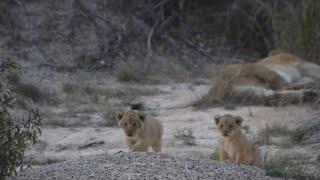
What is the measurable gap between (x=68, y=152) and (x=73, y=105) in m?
3.25

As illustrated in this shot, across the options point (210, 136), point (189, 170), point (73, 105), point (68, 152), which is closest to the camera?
point (189, 170)

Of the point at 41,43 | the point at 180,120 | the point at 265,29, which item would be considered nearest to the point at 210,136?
the point at 180,120

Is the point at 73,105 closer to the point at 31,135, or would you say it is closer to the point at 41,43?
the point at 41,43

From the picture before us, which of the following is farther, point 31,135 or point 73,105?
point 73,105

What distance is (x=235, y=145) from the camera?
1044 centimetres

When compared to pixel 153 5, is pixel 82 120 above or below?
below

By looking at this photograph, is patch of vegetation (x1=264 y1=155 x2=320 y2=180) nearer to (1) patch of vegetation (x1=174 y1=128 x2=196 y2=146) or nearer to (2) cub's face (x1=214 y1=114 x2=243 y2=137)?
(2) cub's face (x1=214 y1=114 x2=243 y2=137)

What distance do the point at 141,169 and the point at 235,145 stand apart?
184 cm

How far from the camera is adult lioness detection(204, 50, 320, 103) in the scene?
1546cm

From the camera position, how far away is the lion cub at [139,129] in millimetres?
10656

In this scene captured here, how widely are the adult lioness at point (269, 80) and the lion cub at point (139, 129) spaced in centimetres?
451

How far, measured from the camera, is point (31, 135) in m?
9.06

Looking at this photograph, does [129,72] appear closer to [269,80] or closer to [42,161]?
[269,80]

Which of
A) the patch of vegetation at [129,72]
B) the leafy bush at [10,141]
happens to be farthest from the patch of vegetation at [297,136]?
the patch of vegetation at [129,72]
